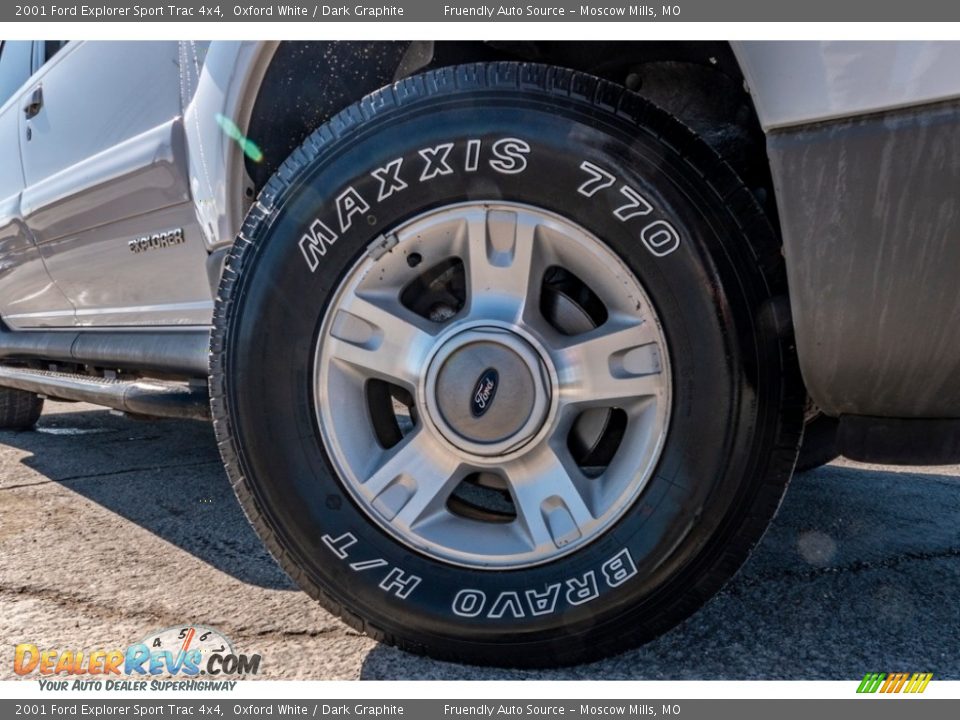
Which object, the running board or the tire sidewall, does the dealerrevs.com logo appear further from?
the running board

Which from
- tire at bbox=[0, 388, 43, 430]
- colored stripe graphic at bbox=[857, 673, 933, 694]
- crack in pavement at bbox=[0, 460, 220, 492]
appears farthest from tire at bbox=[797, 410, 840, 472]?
tire at bbox=[0, 388, 43, 430]

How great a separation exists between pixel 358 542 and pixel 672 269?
28.2 inches

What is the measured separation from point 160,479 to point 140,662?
4.91 feet

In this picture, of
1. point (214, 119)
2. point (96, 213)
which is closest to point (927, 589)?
point (214, 119)

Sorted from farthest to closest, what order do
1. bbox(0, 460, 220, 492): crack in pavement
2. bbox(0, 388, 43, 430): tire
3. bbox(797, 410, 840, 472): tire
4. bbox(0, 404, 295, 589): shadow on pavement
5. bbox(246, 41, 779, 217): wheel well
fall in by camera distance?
bbox(0, 388, 43, 430): tire
bbox(0, 460, 220, 492): crack in pavement
bbox(0, 404, 295, 589): shadow on pavement
bbox(797, 410, 840, 472): tire
bbox(246, 41, 779, 217): wheel well

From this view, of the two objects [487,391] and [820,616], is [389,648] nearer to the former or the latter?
[487,391]

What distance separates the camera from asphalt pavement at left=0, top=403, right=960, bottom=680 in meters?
1.32

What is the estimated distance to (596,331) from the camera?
4.26 feet

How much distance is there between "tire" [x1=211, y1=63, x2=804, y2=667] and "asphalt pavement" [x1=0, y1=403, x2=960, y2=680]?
0.13 meters

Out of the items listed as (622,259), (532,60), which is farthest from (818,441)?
(532,60)

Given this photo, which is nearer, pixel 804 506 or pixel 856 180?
pixel 856 180

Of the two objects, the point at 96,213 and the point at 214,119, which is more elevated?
the point at 214,119

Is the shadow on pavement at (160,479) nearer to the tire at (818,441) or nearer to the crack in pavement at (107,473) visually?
the crack in pavement at (107,473)
